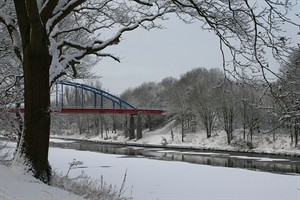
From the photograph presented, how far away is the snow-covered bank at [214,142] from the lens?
41.2 metres

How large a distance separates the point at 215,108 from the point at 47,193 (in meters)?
51.0

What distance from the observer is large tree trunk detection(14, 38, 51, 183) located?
262 inches

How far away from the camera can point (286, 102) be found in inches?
248

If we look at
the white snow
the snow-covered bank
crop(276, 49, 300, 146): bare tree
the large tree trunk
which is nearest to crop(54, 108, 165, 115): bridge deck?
the snow-covered bank

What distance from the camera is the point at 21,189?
16.1 ft

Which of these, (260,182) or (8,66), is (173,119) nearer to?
(260,182)

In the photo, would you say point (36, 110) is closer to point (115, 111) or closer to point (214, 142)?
point (214, 142)

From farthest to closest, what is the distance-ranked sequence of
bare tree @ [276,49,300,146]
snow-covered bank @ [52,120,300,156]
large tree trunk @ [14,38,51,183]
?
snow-covered bank @ [52,120,300,156] < large tree trunk @ [14,38,51,183] < bare tree @ [276,49,300,146]

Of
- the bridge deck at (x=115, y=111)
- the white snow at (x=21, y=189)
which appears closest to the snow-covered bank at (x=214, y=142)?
the bridge deck at (x=115, y=111)

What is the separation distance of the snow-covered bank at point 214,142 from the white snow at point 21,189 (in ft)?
103

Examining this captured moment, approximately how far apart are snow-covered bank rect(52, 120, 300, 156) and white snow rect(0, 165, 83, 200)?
103 feet

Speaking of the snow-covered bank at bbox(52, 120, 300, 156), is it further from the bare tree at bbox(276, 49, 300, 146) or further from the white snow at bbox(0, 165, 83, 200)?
the white snow at bbox(0, 165, 83, 200)

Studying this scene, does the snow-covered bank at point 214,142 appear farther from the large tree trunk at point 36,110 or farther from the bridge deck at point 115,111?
the large tree trunk at point 36,110

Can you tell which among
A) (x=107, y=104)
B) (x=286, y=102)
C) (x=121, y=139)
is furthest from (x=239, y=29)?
(x=107, y=104)
